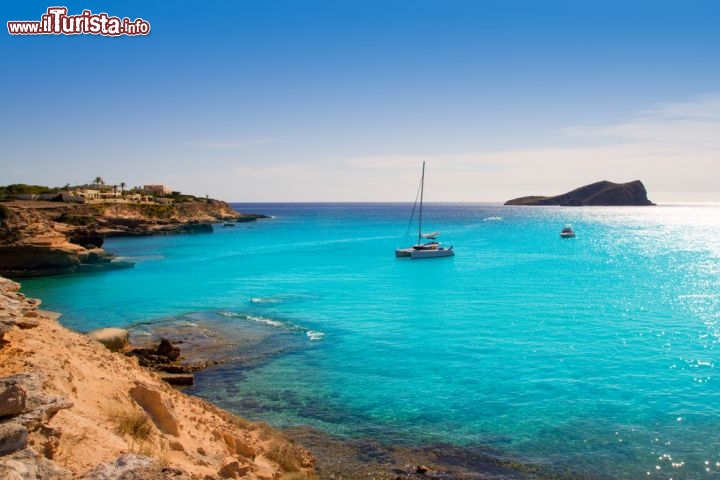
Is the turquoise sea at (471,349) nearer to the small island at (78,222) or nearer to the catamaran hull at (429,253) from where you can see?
the small island at (78,222)

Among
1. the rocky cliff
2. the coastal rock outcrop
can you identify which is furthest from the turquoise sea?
the coastal rock outcrop

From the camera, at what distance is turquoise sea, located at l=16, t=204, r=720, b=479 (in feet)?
61.8

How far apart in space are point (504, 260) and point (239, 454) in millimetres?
65811

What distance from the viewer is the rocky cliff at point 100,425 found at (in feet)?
25.4

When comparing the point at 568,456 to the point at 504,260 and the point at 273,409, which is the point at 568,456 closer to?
the point at 273,409

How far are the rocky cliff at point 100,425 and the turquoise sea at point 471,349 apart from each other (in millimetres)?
4137

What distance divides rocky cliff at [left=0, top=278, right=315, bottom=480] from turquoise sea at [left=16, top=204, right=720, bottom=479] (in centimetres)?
414

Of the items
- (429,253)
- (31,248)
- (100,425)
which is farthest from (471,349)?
(31,248)

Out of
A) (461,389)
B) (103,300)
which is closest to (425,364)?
(461,389)

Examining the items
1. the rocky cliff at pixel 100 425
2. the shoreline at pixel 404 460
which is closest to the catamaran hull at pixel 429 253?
the shoreline at pixel 404 460

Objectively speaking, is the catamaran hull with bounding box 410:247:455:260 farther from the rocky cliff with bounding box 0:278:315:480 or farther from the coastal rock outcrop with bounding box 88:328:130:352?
the rocky cliff with bounding box 0:278:315:480

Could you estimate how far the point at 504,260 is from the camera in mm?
75562

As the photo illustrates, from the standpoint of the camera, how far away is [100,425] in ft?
36.3

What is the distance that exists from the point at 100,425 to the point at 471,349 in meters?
22.8
